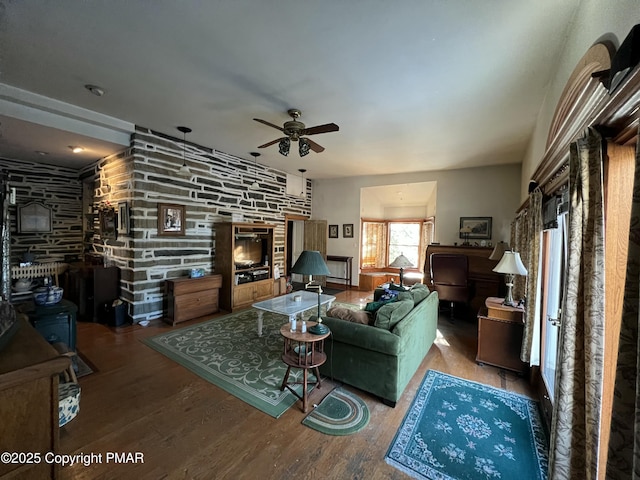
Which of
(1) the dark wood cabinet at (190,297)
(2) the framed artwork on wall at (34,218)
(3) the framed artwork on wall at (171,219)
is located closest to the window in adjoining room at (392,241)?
(1) the dark wood cabinet at (190,297)

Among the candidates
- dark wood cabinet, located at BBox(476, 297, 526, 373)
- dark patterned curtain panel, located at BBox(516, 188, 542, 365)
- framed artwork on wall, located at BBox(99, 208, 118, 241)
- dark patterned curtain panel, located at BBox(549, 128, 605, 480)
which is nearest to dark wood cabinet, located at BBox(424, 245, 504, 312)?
dark wood cabinet, located at BBox(476, 297, 526, 373)

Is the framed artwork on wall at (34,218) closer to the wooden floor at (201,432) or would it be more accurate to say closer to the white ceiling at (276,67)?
the white ceiling at (276,67)

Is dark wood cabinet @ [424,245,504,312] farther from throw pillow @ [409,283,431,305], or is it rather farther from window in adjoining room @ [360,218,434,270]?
window in adjoining room @ [360,218,434,270]

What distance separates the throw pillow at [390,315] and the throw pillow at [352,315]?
128 mm

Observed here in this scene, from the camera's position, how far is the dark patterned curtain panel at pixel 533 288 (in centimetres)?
255

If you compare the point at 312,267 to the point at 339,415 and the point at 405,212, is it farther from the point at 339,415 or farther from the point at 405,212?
the point at 405,212

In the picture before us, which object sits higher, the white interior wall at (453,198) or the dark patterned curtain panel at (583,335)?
the white interior wall at (453,198)

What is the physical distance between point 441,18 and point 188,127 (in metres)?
3.59

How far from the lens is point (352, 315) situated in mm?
2711

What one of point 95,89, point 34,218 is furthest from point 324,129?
point 34,218

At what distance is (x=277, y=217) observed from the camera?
683 centimetres

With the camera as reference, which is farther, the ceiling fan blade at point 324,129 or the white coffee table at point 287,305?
the white coffee table at point 287,305

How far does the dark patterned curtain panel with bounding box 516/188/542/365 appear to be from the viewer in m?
2.55

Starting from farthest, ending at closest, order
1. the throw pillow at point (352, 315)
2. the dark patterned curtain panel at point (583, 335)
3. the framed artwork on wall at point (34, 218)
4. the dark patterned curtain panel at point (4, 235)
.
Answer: the framed artwork on wall at point (34, 218), the throw pillow at point (352, 315), the dark patterned curtain panel at point (4, 235), the dark patterned curtain panel at point (583, 335)
